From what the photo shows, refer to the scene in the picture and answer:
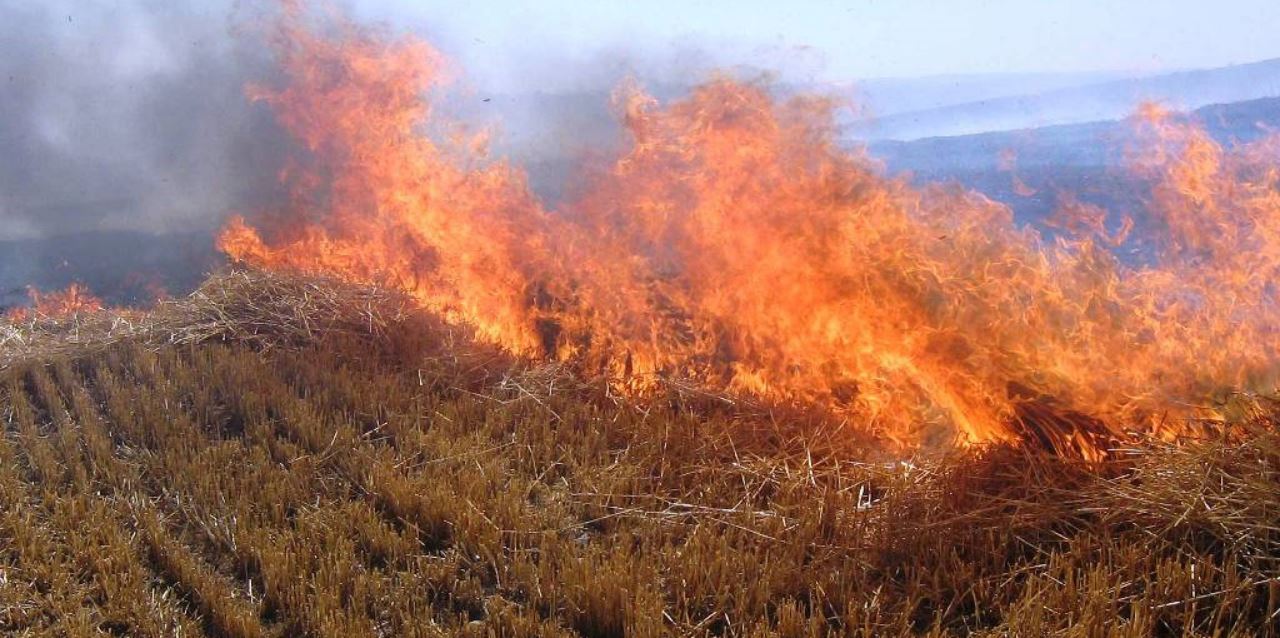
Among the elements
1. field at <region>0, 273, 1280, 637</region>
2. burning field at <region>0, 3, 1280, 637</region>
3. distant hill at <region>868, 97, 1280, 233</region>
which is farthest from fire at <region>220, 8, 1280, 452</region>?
distant hill at <region>868, 97, 1280, 233</region>

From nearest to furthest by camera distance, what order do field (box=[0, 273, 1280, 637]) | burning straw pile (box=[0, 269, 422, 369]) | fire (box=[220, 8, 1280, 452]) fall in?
field (box=[0, 273, 1280, 637]) < fire (box=[220, 8, 1280, 452]) < burning straw pile (box=[0, 269, 422, 369])

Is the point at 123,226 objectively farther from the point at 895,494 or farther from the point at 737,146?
the point at 895,494

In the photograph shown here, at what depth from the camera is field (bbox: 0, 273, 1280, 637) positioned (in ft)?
8.78

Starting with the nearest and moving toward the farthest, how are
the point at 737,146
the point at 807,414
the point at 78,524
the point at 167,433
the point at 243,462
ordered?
1. the point at 78,524
2. the point at 243,462
3. the point at 167,433
4. the point at 807,414
5. the point at 737,146

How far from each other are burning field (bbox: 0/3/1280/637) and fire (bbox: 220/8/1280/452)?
0.02 meters

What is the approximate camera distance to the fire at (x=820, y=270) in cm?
438

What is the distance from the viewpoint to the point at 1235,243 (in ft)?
17.3

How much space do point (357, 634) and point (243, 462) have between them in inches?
68.5

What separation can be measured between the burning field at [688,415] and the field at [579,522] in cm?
2

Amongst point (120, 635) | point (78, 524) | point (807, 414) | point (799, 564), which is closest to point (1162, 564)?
point (799, 564)

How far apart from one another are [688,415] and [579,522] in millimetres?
1197

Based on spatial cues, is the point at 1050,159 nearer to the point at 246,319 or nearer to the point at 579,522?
the point at 246,319

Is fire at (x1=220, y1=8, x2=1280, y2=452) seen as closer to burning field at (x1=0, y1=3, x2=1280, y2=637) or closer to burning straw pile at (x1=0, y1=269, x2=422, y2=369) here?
burning field at (x1=0, y1=3, x2=1280, y2=637)

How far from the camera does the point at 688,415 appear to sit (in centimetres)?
450
